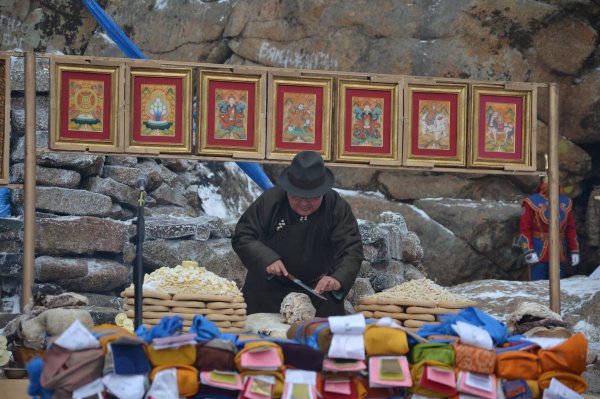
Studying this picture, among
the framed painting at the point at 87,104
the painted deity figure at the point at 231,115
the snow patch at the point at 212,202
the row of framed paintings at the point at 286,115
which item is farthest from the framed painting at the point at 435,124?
the snow patch at the point at 212,202

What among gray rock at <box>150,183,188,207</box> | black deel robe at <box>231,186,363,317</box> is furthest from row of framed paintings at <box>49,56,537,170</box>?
gray rock at <box>150,183,188,207</box>

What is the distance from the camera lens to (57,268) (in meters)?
10.8

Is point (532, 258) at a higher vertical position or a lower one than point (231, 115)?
lower

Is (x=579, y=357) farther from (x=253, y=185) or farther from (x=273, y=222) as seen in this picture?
(x=253, y=185)

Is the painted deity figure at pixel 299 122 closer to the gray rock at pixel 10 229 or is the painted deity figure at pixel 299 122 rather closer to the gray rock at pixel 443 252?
the gray rock at pixel 10 229

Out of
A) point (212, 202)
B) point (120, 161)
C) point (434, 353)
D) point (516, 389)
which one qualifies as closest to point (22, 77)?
point (120, 161)

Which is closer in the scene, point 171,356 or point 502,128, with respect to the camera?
point 171,356

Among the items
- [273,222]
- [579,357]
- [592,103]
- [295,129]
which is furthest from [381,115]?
[592,103]

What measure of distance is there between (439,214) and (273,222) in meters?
8.66

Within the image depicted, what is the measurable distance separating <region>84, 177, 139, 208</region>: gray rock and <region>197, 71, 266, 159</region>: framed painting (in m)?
4.02

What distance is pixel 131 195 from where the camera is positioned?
12211mm

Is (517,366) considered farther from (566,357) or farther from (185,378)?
(185,378)

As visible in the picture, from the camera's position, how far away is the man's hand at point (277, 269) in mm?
7203

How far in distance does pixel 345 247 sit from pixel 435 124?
4.64 feet
